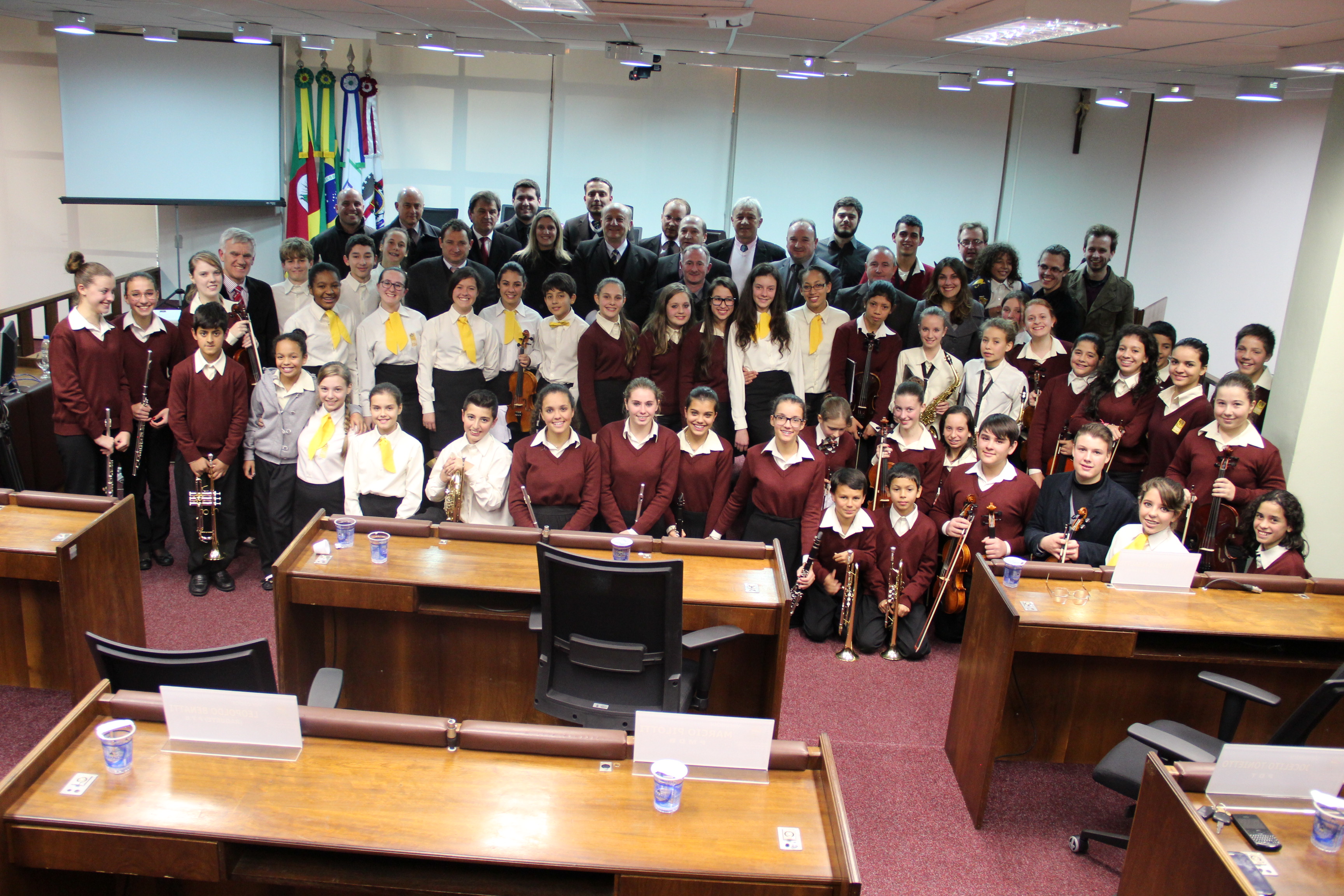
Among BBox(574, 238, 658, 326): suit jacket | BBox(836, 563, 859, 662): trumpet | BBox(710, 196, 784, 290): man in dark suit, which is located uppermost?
BBox(710, 196, 784, 290): man in dark suit

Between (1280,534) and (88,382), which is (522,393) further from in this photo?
(1280,534)

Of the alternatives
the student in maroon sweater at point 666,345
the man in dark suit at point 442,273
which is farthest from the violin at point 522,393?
the student in maroon sweater at point 666,345

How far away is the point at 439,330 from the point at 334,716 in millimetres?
3373

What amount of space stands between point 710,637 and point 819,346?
2.91 meters

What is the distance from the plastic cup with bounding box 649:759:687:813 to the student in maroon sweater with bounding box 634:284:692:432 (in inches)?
131

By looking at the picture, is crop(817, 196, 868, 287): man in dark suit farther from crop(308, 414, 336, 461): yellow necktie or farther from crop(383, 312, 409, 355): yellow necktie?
crop(308, 414, 336, 461): yellow necktie

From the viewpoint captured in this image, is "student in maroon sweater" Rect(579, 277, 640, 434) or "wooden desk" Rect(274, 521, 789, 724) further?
"student in maroon sweater" Rect(579, 277, 640, 434)

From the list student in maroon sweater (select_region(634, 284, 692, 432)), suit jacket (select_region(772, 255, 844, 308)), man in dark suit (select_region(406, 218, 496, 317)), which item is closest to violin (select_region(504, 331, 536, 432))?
man in dark suit (select_region(406, 218, 496, 317))

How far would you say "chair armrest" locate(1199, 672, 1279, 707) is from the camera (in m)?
3.28

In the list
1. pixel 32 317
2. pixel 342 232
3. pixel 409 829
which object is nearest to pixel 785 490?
pixel 409 829

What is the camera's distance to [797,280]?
6582mm

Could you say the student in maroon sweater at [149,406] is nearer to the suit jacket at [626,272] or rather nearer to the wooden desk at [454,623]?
the wooden desk at [454,623]

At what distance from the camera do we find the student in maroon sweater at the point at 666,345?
18.7ft

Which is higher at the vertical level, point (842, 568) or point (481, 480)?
point (481, 480)
